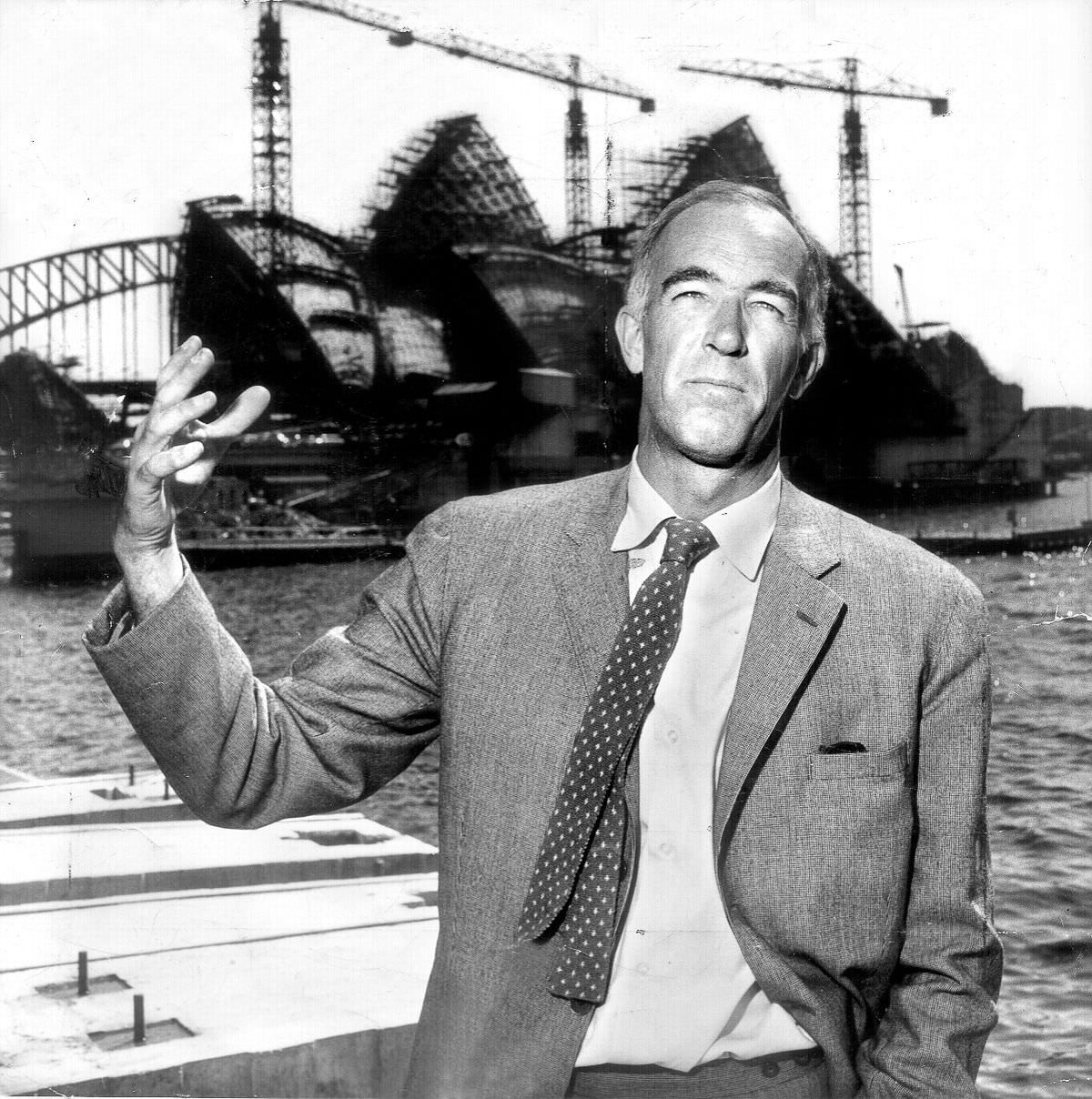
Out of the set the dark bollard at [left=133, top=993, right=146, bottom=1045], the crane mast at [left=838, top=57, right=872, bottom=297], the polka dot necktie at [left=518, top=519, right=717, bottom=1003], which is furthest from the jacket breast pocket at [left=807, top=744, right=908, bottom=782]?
the dark bollard at [left=133, top=993, right=146, bottom=1045]

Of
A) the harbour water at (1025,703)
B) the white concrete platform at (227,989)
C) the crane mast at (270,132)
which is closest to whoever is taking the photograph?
the crane mast at (270,132)

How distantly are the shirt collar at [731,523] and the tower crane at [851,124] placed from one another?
1.79 meters

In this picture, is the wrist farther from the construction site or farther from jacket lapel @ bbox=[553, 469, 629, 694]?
the construction site

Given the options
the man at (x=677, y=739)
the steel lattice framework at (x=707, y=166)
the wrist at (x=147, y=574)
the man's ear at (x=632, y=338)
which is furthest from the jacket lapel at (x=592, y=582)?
the steel lattice framework at (x=707, y=166)

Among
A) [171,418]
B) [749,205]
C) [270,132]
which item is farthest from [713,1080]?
[270,132]

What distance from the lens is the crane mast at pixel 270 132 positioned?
11.7 ft

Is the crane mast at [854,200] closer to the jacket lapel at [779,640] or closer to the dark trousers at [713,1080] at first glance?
the jacket lapel at [779,640]

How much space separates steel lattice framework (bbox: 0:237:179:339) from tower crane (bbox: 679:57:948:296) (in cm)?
167

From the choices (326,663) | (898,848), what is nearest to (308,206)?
(326,663)

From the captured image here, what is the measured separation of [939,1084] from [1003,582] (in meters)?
2.34

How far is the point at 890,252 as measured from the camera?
3.57m

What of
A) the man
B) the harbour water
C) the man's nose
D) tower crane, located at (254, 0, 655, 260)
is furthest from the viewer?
the harbour water

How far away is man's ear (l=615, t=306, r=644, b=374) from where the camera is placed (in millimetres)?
1749

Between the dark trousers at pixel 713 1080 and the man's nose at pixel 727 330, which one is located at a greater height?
the man's nose at pixel 727 330
